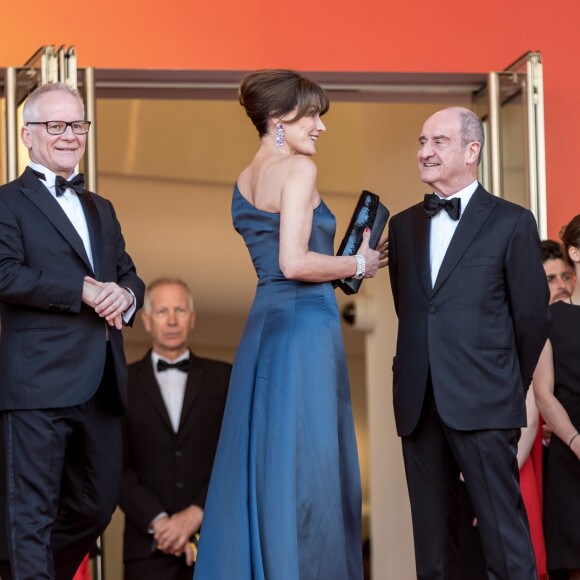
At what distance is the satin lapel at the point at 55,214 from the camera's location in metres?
4.35

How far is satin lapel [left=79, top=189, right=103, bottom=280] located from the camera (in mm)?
4474

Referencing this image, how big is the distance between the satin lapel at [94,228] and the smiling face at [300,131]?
A: 0.68m

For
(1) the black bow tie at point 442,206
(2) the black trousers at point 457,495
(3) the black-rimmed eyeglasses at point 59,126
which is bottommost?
(2) the black trousers at point 457,495

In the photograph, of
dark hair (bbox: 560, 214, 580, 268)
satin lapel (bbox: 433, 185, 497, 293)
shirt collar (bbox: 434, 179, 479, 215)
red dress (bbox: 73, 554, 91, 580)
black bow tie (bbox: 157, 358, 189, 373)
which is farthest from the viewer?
black bow tie (bbox: 157, 358, 189, 373)

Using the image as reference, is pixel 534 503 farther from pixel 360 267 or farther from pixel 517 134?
pixel 517 134

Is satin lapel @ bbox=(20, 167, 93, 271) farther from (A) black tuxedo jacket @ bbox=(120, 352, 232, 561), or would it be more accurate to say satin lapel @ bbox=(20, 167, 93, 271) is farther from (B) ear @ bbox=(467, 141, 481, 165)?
(A) black tuxedo jacket @ bbox=(120, 352, 232, 561)

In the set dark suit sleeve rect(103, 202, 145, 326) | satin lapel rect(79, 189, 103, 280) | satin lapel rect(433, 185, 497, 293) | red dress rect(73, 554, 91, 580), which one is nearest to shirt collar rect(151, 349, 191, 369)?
red dress rect(73, 554, 91, 580)

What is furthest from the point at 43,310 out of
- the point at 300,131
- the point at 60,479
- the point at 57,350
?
the point at 300,131

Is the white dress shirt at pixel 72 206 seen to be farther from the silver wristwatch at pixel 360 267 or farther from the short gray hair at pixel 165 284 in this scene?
the short gray hair at pixel 165 284

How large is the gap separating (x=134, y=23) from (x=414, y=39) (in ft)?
4.42

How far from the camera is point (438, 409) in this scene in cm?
444

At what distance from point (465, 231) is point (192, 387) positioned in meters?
1.92

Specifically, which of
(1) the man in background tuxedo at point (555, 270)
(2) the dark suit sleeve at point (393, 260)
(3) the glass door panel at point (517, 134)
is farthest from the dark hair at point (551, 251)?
(2) the dark suit sleeve at point (393, 260)

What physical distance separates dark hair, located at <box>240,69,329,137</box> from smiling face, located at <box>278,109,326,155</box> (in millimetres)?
14
